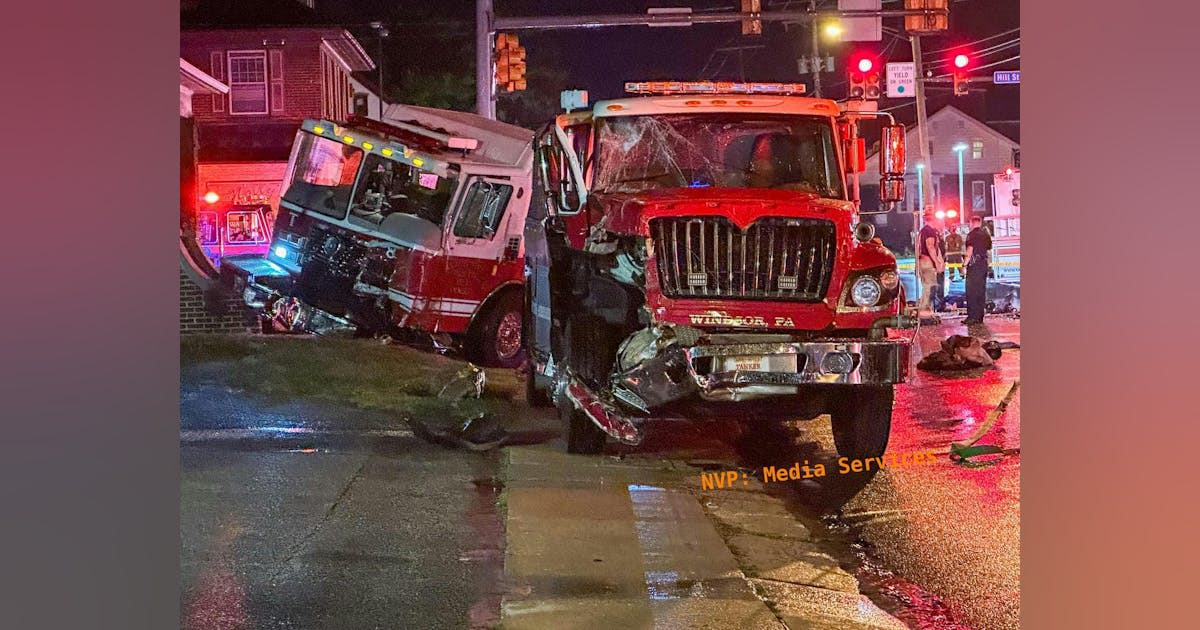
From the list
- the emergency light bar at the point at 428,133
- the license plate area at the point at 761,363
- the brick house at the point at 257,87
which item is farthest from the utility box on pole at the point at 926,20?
the brick house at the point at 257,87

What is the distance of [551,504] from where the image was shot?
4160mm

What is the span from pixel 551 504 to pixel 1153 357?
221 cm

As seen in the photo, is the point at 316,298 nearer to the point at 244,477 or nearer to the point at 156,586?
the point at 244,477

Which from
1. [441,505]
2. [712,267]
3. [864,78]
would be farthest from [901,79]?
[441,505]

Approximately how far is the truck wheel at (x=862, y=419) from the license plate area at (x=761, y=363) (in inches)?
8.8

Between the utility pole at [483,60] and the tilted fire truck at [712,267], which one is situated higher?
the utility pole at [483,60]

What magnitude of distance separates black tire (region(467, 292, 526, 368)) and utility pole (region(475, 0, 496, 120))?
69cm

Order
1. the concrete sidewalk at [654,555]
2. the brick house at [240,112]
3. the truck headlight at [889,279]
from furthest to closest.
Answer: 1. the brick house at [240,112]
2. the truck headlight at [889,279]
3. the concrete sidewalk at [654,555]

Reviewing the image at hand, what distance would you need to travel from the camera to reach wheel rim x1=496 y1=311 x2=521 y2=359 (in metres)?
4.24

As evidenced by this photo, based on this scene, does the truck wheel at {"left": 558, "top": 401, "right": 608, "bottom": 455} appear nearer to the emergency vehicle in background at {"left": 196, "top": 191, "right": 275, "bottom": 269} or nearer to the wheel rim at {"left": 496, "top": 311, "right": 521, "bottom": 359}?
the wheel rim at {"left": 496, "top": 311, "right": 521, "bottom": 359}

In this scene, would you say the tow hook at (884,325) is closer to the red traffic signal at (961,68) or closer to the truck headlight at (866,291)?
the truck headlight at (866,291)

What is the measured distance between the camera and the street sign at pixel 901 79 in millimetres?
4160

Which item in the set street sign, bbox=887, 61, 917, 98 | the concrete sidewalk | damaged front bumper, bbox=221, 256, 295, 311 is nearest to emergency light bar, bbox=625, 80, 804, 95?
street sign, bbox=887, 61, 917, 98

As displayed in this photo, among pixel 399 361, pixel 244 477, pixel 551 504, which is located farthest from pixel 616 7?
pixel 244 477
